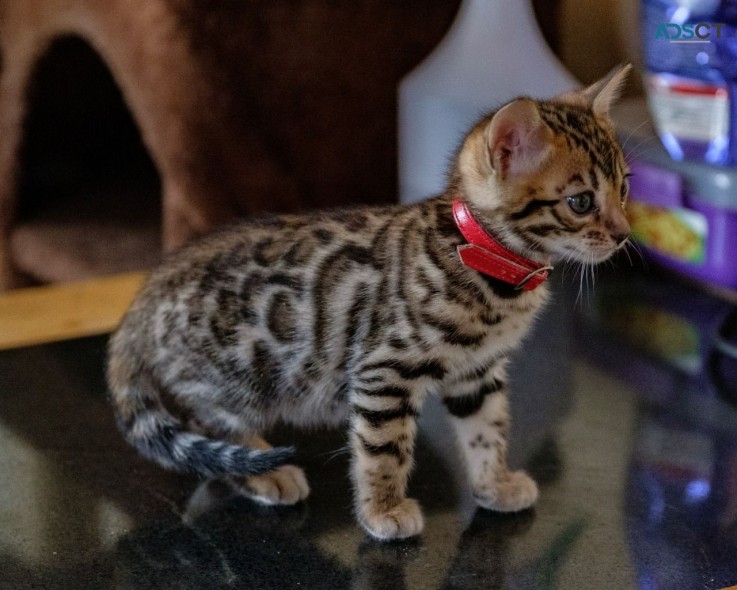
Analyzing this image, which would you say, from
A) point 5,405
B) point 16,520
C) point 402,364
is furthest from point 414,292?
point 5,405

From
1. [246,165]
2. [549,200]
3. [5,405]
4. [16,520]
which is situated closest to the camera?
[549,200]

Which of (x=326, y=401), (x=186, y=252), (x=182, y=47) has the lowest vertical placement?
(x=326, y=401)

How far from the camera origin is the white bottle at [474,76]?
1.60 meters

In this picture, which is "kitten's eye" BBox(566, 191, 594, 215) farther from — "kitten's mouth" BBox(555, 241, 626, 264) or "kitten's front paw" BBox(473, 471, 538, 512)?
"kitten's front paw" BBox(473, 471, 538, 512)

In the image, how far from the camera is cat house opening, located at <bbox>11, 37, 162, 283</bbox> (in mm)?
1926

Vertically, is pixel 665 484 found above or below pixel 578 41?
below

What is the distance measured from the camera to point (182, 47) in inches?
66.4

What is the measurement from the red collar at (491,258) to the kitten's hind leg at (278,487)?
0.33 metres

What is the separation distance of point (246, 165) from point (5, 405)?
24.7 inches

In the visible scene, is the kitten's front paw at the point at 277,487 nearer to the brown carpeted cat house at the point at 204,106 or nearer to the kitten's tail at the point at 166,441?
the kitten's tail at the point at 166,441

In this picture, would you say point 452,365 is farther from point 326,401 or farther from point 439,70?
point 439,70

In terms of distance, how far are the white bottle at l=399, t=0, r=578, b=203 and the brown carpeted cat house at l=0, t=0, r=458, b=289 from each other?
19cm

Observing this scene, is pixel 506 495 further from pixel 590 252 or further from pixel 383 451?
pixel 590 252

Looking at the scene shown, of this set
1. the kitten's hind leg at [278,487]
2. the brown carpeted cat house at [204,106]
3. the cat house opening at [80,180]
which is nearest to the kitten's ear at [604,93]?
the kitten's hind leg at [278,487]
